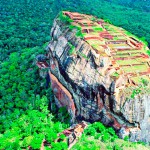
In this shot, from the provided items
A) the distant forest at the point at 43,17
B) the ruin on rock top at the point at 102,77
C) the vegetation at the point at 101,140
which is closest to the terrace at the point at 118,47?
the ruin on rock top at the point at 102,77

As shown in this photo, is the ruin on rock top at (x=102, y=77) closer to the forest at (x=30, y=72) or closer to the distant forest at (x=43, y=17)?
the forest at (x=30, y=72)

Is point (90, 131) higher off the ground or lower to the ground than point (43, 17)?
lower

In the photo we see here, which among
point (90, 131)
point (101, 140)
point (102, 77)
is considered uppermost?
point (102, 77)

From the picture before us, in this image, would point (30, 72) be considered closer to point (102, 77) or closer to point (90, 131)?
point (102, 77)

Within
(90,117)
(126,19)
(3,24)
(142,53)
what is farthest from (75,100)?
(126,19)

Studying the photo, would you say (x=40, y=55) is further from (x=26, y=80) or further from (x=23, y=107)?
(x=23, y=107)

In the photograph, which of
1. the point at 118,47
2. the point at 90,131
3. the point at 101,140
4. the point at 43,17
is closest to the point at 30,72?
the point at 118,47

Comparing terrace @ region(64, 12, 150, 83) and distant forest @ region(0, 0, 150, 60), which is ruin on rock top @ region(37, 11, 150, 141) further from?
distant forest @ region(0, 0, 150, 60)
